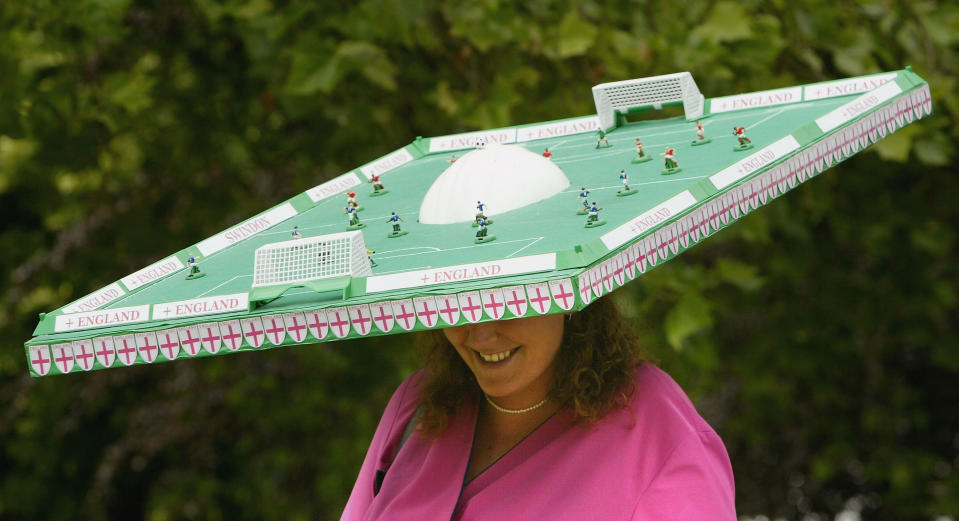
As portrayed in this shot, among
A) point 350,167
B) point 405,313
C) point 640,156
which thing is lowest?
point 350,167

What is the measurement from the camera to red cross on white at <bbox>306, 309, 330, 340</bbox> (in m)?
2.12

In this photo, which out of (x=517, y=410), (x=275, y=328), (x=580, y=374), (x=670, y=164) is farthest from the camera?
(x=517, y=410)

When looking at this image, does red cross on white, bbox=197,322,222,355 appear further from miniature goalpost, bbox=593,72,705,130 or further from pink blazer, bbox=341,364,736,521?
miniature goalpost, bbox=593,72,705,130

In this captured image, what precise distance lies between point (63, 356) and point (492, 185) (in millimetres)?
948

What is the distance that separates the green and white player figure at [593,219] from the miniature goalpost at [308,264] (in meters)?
0.42

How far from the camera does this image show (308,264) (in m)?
2.19

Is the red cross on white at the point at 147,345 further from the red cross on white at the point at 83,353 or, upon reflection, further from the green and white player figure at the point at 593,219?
the green and white player figure at the point at 593,219

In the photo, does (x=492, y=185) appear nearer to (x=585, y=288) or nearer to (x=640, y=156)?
(x=640, y=156)

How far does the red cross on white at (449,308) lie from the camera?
2.03 metres

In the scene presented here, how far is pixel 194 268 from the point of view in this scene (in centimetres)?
259

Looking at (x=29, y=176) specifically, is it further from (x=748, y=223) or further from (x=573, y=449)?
(x=573, y=449)

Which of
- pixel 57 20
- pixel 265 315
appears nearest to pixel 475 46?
pixel 57 20

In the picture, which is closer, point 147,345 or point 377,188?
point 147,345

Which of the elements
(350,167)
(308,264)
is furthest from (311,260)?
(350,167)
